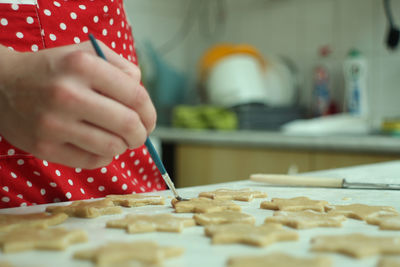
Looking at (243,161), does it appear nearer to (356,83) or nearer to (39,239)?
(356,83)

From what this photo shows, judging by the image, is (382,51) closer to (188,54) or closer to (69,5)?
(188,54)

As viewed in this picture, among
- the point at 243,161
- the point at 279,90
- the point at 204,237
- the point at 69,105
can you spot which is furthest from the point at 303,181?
the point at 279,90

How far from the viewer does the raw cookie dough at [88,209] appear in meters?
0.69

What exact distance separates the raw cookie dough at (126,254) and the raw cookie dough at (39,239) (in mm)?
41

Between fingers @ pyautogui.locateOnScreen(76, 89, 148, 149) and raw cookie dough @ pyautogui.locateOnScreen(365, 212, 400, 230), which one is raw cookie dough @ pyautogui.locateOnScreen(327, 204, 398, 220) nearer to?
raw cookie dough @ pyautogui.locateOnScreen(365, 212, 400, 230)

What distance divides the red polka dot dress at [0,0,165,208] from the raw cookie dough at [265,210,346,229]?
42 centimetres

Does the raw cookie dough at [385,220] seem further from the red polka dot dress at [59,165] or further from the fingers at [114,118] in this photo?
the red polka dot dress at [59,165]

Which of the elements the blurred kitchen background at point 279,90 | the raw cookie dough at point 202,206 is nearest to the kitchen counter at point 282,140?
the blurred kitchen background at point 279,90

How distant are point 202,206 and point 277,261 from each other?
0.84ft

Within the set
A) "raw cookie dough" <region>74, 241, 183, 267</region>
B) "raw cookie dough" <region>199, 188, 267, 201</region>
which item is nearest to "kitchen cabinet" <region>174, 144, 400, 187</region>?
"raw cookie dough" <region>199, 188, 267, 201</region>

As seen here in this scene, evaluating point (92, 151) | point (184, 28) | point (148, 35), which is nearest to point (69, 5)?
point (92, 151)

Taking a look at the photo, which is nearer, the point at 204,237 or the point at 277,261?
the point at 277,261

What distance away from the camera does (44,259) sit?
20.0 inches

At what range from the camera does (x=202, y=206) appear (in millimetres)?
729
